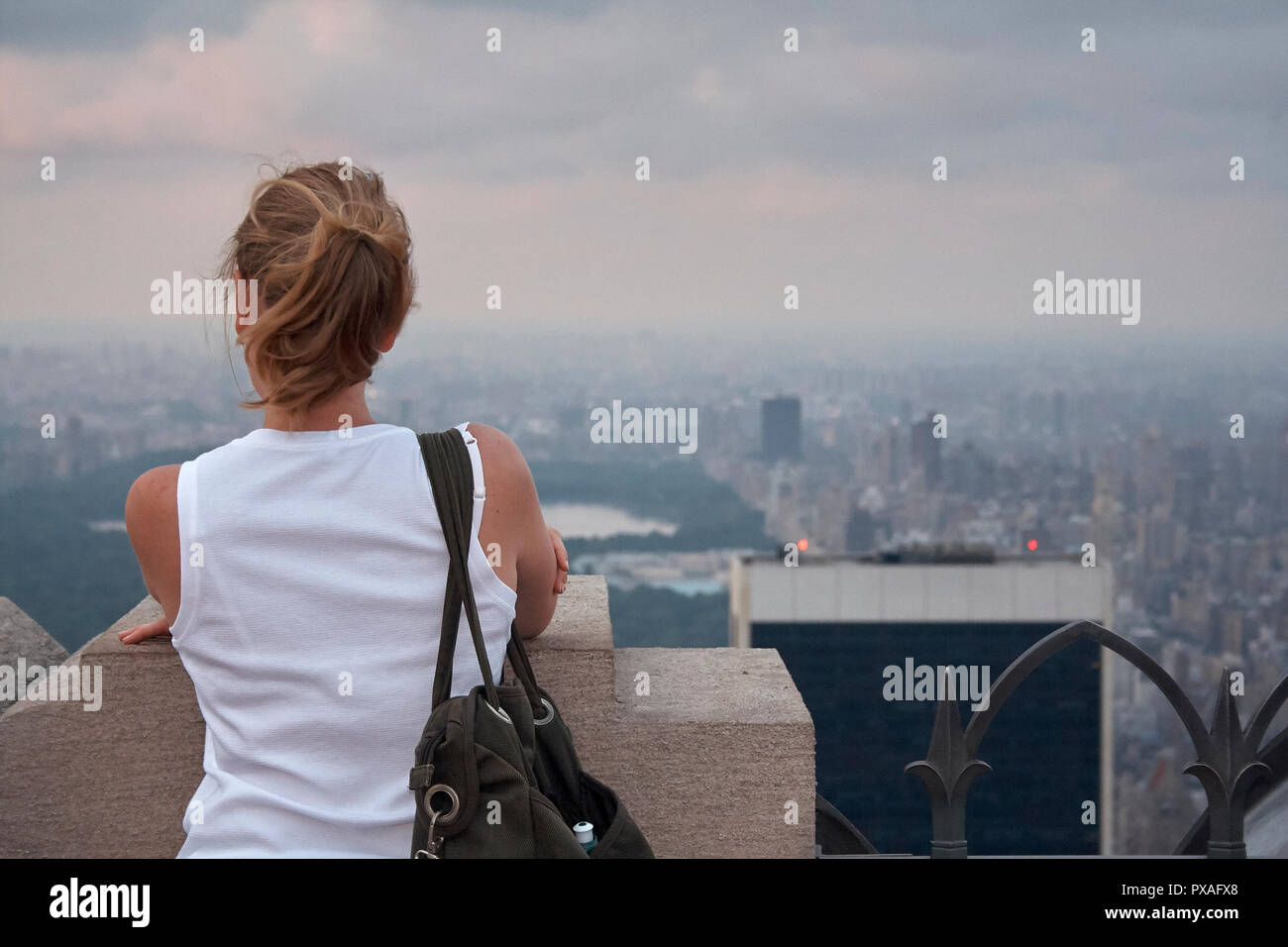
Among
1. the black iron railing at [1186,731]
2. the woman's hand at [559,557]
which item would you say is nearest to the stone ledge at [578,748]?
the woman's hand at [559,557]

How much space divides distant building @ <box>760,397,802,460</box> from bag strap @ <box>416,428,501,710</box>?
7279 cm

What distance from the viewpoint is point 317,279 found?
1933 mm

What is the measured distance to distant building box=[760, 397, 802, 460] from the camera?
74.8 metres

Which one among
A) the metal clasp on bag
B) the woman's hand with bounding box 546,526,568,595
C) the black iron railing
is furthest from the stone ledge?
the metal clasp on bag

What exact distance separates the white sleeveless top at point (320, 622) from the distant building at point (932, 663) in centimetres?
7396

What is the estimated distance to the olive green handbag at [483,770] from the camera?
1815mm

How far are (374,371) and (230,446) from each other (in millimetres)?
276
